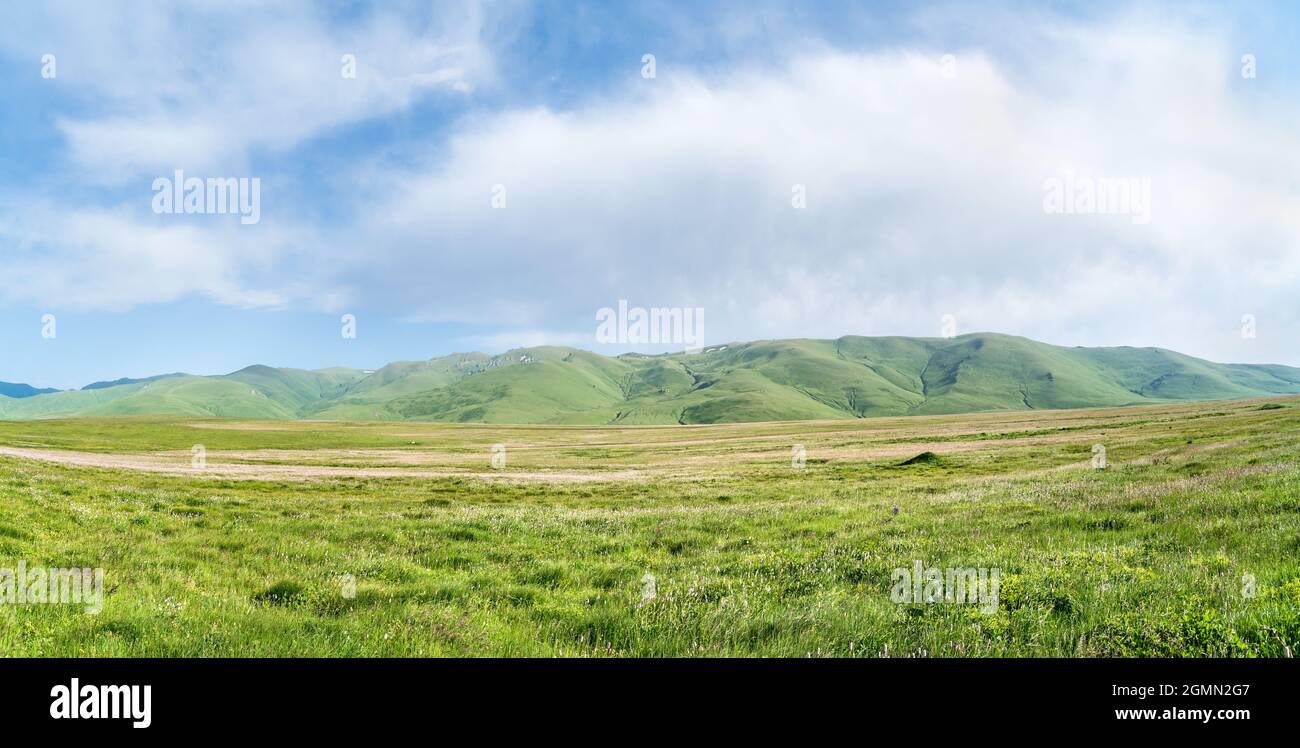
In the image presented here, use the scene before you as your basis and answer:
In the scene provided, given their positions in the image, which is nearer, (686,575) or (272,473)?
(686,575)

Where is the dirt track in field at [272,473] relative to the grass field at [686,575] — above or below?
below
